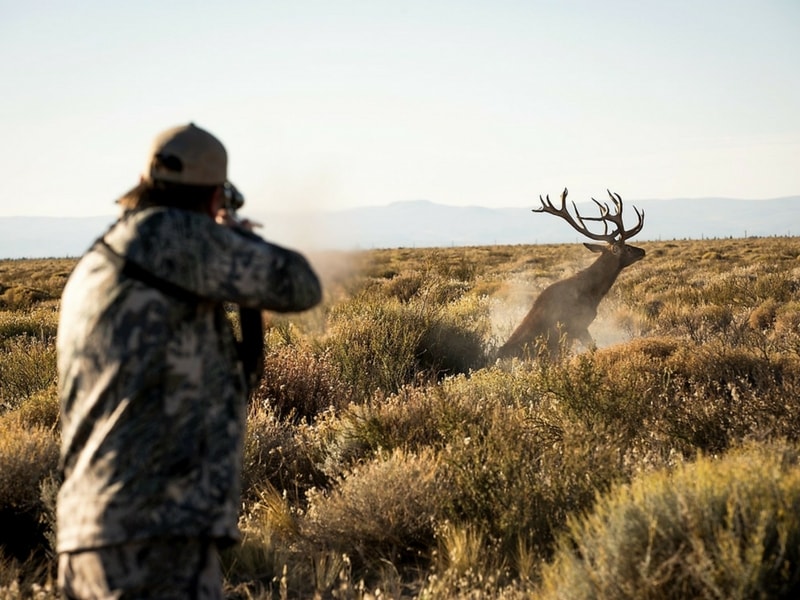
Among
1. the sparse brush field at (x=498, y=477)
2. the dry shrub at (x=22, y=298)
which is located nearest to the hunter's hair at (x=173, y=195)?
the sparse brush field at (x=498, y=477)

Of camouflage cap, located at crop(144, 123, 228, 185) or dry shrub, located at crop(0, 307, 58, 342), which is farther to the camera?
dry shrub, located at crop(0, 307, 58, 342)

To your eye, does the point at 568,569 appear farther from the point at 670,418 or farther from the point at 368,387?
the point at 368,387

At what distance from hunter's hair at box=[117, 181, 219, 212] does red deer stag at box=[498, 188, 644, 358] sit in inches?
317

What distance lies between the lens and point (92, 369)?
7.70 feet

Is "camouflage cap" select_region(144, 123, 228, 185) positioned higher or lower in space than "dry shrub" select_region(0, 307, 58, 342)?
higher

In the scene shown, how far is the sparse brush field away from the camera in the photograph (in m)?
3.22

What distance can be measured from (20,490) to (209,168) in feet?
11.1

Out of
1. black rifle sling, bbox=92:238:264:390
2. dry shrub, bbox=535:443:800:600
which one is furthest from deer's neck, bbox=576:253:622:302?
black rifle sling, bbox=92:238:264:390

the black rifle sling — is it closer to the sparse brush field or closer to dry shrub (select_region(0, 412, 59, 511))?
the sparse brush field

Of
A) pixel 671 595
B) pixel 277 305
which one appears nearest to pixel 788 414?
pixel 671 595

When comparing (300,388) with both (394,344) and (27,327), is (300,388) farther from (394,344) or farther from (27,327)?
(27,327)

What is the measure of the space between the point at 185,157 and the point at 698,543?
7.51 feet

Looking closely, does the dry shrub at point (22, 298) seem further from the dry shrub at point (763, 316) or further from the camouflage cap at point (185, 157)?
the camouflage cap at point (185, 157)

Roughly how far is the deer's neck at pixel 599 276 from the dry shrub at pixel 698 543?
822 centimetres
